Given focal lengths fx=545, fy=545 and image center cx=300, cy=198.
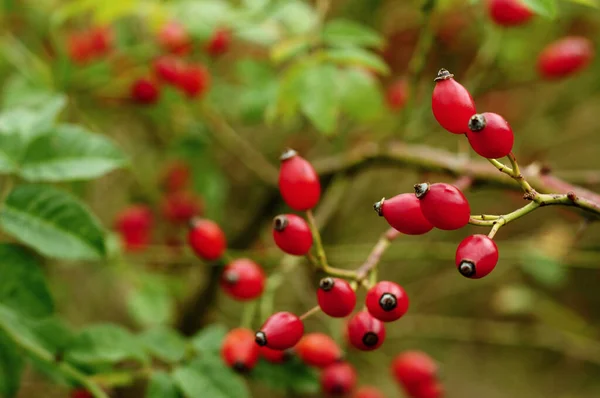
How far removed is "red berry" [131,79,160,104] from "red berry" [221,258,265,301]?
872 millimetres

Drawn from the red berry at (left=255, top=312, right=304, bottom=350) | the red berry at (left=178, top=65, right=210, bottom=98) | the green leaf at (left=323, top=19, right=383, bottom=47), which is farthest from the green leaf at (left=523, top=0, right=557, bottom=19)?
the red berry at (left=178, top=65, right=210, bottom=98)

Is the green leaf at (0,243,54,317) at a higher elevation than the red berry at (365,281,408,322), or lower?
lower

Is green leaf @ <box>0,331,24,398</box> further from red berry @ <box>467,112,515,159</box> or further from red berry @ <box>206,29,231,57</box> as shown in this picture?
red berry @ <box>206,29,231,57</box>

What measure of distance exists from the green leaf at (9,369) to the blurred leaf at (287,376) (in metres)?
0.47

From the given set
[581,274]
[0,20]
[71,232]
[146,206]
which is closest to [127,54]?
[0,20]

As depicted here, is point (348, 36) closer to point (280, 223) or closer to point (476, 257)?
point (280, 223)

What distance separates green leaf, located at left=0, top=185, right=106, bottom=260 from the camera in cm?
109

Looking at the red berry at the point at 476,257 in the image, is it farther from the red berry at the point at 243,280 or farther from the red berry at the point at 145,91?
the red berry at the point at 145,91

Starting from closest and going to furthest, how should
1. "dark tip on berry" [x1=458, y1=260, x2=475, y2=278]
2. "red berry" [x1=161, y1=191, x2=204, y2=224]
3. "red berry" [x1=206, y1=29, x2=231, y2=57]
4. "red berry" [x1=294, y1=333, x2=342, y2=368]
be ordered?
"dark tip on berry" [x1=458, y1=260, x2=475, y2=278] < "red berry" [x1=294, y1=333, x2=342, y2=368] < "red berry" [x1=206, y1=29, x2=231, y2=57] < "red berry" [x1=161, y1=191, x2=204, y2=224]

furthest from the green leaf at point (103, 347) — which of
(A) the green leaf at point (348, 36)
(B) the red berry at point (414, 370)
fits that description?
(A) the green leaf at point (348, 36)

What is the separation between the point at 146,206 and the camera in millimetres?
2334

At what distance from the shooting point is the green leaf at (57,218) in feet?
3.56

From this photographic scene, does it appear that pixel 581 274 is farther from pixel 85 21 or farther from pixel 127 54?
pixel 85 21

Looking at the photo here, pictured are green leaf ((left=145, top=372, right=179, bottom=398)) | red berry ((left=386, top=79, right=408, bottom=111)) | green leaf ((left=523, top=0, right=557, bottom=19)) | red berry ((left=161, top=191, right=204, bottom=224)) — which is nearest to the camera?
green leaf ((left=523, top=0, right=557, bottom=19))
